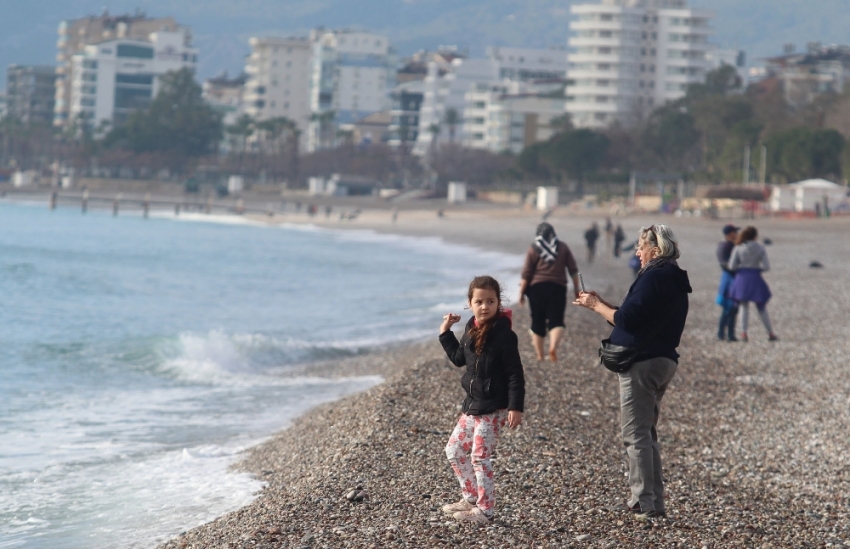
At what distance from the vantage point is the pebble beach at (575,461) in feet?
18.7

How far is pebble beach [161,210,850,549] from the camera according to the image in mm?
5707

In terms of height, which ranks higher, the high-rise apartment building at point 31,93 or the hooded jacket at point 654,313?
the high-rise apartment building at point 31,93

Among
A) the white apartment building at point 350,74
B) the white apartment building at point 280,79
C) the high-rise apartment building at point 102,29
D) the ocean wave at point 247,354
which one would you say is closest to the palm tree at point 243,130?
the white apartment building at point 350,74

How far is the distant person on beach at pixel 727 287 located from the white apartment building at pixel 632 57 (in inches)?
4524

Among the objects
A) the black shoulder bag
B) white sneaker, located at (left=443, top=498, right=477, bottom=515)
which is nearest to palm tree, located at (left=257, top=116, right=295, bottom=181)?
white sneaker, located at (left=443, top=498, right=477, bottom=515)

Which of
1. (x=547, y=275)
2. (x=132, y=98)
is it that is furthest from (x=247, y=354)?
(x=132, y=98)

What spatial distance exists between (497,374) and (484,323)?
0.26 m

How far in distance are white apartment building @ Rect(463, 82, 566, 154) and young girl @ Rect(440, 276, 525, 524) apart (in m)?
118

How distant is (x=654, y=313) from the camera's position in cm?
549

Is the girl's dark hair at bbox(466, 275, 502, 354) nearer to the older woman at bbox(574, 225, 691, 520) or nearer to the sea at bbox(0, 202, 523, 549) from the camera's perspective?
the older woman at bbox(574, 225, 691, 520)

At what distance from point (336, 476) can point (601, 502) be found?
1698 mm

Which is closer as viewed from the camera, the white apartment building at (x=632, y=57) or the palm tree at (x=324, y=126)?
the white apartment building at (x=632, y=57)

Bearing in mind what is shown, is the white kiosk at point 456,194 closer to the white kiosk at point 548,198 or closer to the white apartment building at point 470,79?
the white kiosk at point 548,198

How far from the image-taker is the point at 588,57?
12950cm
